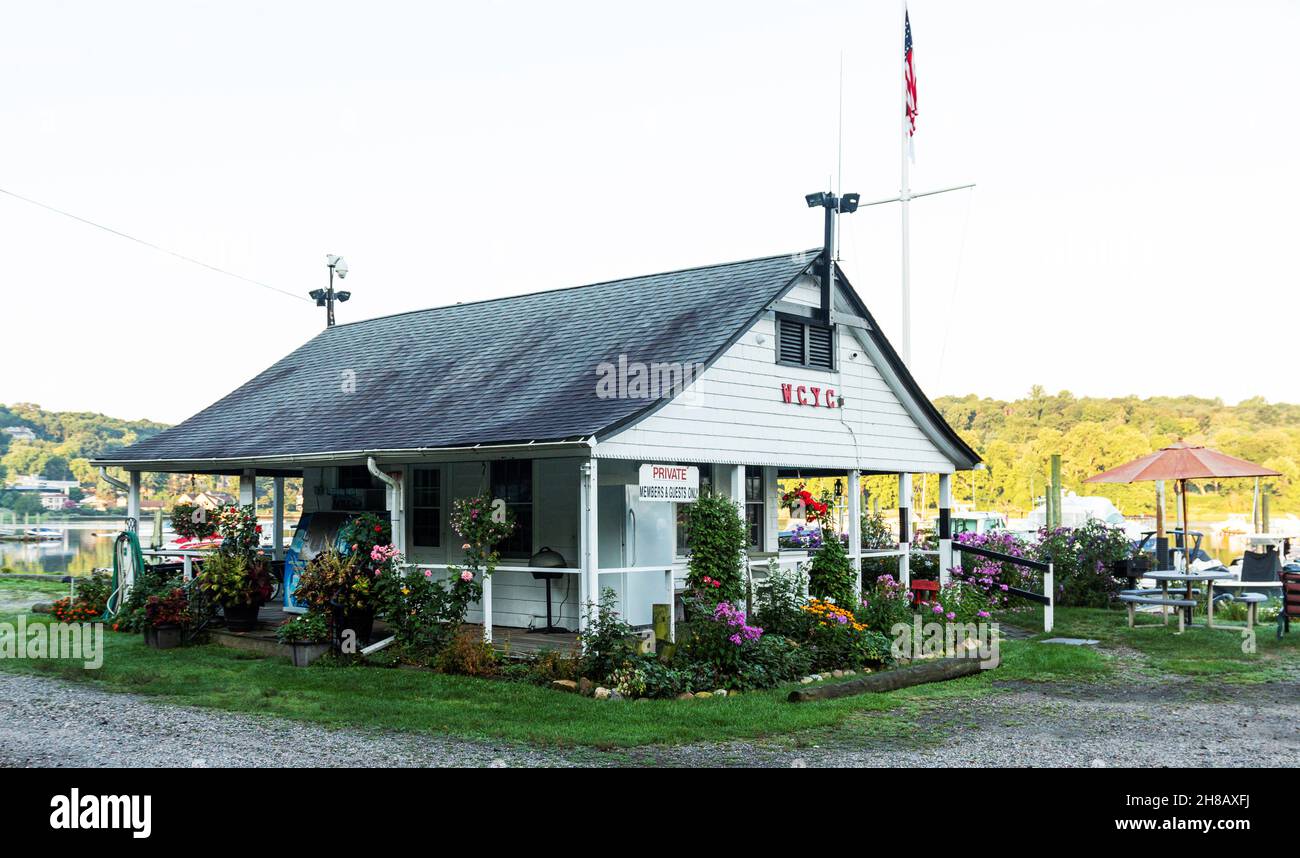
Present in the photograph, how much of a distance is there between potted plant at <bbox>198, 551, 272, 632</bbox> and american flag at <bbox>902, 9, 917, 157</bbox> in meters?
18.4

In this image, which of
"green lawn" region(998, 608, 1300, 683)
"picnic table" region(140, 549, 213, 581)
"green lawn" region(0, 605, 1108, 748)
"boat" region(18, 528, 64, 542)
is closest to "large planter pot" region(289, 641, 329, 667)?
"green lawn" region(0, 605, 1108, 748)

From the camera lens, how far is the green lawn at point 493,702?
9547mm

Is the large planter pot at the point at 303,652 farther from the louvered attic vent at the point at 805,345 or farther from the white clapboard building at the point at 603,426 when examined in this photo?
the louvered attic vent at the point at 805,345

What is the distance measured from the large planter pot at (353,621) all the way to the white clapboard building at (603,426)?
121cm

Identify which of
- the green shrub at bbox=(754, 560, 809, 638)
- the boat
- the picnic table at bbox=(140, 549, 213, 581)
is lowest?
the boat

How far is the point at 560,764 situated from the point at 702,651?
4078 mm

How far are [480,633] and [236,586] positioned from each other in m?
4.29

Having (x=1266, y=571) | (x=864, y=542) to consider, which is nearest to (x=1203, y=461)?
(x=1266, y=571)

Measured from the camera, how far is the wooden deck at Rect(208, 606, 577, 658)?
13500 mm

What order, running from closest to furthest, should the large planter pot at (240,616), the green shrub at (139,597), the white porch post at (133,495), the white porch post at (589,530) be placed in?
the white porch post at (589,530) < the large planter pot at (240,616) < the green shrub at (139,597) < the white porch post at (133,495)

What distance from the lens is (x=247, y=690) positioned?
38.4 feet

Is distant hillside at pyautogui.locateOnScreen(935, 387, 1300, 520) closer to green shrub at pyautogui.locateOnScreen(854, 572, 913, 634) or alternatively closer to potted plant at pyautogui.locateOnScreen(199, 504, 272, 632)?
green shrub at pyautogui.locateOnScreen(854, 572, 913, 634)

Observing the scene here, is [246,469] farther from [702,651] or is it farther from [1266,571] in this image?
[1266,571]

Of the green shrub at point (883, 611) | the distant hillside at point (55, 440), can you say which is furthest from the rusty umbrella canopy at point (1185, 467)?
the distant hillside at point (55, 440)
